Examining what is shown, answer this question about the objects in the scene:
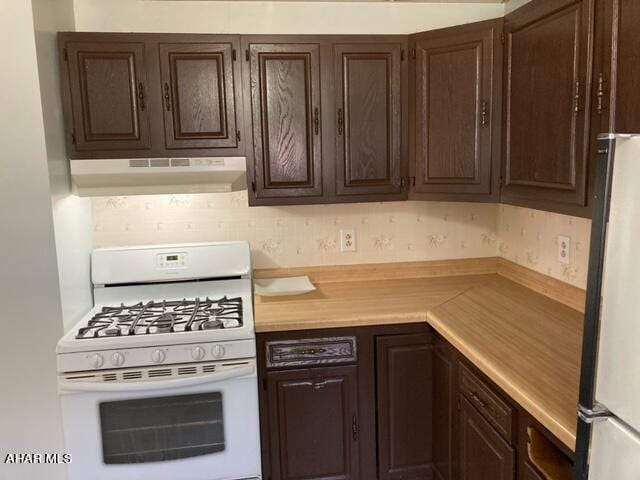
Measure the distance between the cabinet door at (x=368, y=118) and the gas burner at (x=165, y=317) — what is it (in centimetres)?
73

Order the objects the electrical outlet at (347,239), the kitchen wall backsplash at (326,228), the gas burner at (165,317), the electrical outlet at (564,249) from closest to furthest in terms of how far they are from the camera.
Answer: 1. the gas burner at (165,317)
2. the electrical outlet at (564,249)
3. the kitchen wall backsplash at (326,228)
4. the electrical outlet at (347,239)

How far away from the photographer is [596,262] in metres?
0.93

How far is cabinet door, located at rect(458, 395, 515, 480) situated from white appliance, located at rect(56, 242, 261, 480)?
2.61ft

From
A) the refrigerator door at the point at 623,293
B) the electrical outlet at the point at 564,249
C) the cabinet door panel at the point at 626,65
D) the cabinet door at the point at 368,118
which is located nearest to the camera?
the refrigerator door at the point at 623,293

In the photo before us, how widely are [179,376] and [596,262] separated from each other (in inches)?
60.5

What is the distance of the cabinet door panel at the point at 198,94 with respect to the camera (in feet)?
7.00

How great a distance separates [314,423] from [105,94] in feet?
5.28

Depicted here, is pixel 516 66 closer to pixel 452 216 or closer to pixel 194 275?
pixel 452 216

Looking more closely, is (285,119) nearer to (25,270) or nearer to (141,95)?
(141,95)

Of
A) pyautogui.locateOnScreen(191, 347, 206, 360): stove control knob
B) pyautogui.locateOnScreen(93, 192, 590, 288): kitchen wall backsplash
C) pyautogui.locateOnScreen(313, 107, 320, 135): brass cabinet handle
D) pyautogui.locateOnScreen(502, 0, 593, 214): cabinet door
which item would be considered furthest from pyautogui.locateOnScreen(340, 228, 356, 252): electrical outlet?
pyautogui.locateOnScreen(191, 347, 206, 360): stove control knob

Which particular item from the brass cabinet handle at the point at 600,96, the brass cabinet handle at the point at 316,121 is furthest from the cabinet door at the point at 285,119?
the brass cabinet handle at the point at 600,96

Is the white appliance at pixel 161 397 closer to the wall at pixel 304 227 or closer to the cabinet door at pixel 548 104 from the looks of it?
the wall at pixel 304 227

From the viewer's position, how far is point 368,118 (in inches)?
88.6

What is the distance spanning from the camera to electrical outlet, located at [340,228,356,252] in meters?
2.61
